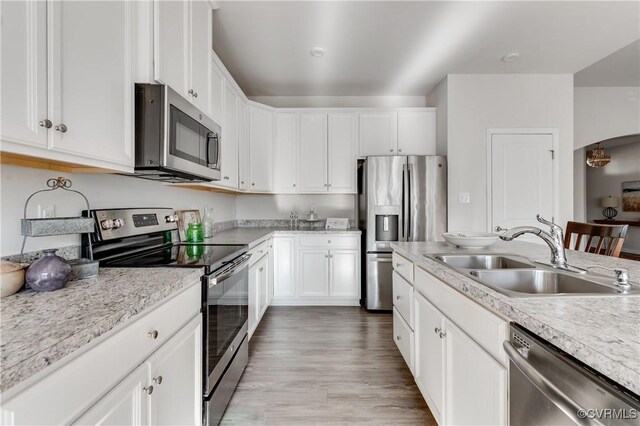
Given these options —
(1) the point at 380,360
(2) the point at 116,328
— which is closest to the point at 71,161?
(2) the point at 116,328

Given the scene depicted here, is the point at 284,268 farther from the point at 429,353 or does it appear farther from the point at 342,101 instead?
the point at 342,101

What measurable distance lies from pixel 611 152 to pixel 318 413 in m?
8.90

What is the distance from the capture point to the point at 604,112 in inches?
159

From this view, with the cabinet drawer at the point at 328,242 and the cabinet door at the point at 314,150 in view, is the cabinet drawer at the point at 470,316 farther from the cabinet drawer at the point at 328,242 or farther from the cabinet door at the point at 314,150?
the cabinet door at the point at 314,150

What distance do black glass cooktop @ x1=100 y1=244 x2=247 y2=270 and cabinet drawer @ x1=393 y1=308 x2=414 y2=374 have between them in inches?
47.1

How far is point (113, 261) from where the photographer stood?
1403 mm

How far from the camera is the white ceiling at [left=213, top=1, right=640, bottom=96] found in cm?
221

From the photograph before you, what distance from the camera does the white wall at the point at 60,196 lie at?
1047 mm

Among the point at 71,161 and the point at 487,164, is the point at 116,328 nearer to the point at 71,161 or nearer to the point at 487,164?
the point at 71,161

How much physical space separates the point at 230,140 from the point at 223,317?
1.69m

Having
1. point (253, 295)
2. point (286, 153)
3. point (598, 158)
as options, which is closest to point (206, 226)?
point (253, 295)

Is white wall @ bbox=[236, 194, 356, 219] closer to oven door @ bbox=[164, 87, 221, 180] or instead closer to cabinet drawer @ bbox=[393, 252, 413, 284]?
cabinet drawer @ bbox=[393, 252, 413, 284]

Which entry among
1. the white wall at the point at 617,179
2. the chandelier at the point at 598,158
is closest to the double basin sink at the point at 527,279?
the chandelier at the point at 598,158

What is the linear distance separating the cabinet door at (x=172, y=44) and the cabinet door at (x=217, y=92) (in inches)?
21.2
